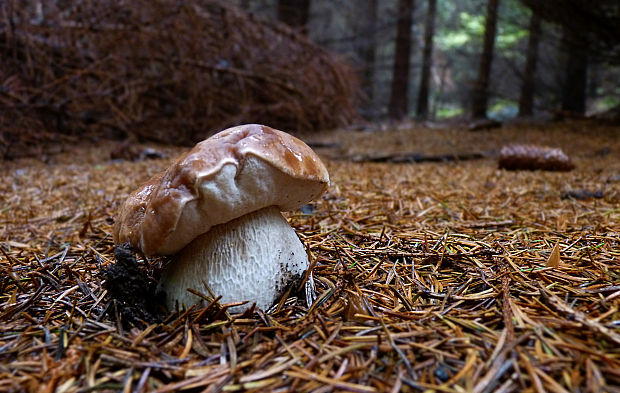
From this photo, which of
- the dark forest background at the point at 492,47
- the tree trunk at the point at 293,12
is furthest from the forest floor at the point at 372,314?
the tree trunk at the point at 293,12

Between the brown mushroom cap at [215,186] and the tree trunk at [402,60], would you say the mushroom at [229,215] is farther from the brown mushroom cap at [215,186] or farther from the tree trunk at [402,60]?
the tree trunk at [402,60]

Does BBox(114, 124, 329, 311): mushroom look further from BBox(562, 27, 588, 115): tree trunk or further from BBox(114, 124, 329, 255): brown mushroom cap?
BBox(562, 27, 588, 115): tree trunk

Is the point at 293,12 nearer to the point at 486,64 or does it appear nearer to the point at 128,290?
the point at 486,64

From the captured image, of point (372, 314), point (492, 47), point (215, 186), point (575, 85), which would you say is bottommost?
point (372, 314)

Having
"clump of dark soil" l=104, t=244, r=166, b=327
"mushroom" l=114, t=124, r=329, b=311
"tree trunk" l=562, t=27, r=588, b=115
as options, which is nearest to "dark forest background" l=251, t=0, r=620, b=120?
"tree trunk" l=562, t=27, r=588, b=115

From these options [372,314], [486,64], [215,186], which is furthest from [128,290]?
[486,64]

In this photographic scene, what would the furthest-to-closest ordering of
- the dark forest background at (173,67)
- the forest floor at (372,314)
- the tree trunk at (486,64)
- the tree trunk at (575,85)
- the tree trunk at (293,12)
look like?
the tree trunk at (486,64) → the tree trunk at (575,85) → the tree trunk at (293,12) → the dark forest background at (173,67) → the forest floor at (372,314)
